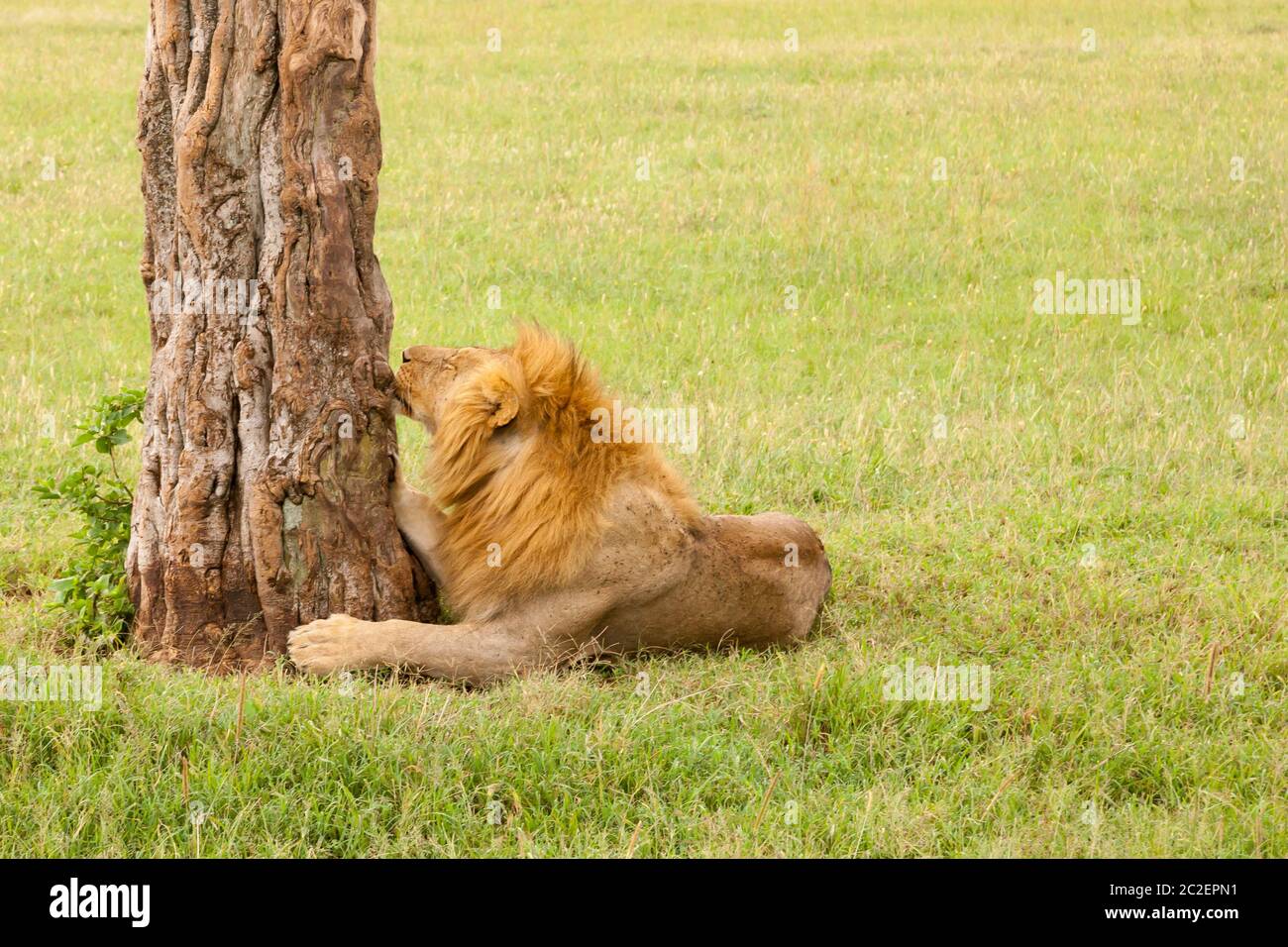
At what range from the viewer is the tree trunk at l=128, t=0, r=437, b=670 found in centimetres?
480

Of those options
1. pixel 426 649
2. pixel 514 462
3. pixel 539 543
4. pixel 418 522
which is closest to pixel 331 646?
pixel 426 649

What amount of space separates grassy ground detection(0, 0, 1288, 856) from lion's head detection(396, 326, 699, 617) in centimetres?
46

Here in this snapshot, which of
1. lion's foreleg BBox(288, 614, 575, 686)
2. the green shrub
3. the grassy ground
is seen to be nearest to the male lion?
lion's foreleg BBox(288, 614, 575, 686)

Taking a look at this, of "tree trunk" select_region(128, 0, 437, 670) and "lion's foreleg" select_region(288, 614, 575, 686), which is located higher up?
"tree trunk" select_region(128, 0, 437, 670)

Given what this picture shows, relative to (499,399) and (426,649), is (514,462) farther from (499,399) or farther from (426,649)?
(426,649)

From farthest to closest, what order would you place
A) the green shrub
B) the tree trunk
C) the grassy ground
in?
the green shrub
the tree trunk
the grassy ground

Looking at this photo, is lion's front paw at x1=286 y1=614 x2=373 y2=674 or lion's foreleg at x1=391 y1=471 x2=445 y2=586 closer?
lion's front paw at x1=286 y1=614 x2=373 y2=674

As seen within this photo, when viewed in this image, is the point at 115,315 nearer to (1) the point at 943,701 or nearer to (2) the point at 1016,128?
(1) the point at 943,701

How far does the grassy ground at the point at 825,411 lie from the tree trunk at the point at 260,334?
42 centimetres

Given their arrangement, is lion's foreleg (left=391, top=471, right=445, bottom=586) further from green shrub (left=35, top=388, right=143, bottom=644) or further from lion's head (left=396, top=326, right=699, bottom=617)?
green shrub (left=35, top=388, right=143, bottom=644)

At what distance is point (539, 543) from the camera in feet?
16.3

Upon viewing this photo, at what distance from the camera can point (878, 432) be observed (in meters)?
8.16

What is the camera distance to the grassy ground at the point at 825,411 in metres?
4.20

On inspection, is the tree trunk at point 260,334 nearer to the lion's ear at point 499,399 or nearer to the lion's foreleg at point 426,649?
the lion's foreleg at point 426,649
